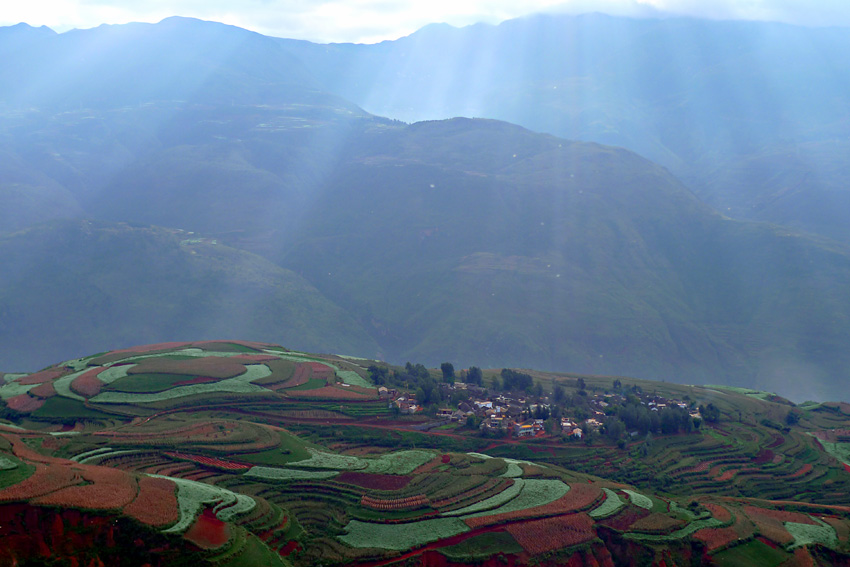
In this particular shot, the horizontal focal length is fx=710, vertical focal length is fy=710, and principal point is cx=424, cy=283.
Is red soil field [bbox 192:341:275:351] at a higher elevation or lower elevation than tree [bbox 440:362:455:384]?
higher

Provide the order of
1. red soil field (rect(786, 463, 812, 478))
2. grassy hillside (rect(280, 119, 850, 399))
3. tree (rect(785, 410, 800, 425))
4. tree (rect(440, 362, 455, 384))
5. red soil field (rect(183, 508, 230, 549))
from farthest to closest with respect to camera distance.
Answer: grassy hillside (rect(280, 119, 850, 399)), tree (rect(440, 362, 455, 384)), tree (rect(785, 410, 800, 425)), red soil field (rect(786, 463, 812, 478)), red soil field (rect(183, 508, 230, 549))

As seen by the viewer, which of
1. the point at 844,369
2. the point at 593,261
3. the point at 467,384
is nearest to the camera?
the point at 467,384

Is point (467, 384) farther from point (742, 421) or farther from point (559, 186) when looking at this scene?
point (559, 186)

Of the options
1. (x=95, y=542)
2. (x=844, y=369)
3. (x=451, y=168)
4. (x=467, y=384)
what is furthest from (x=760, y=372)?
(x=95, y=542)

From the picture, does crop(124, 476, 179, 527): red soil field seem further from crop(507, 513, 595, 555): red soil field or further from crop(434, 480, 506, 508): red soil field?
crop(507, 513, 595, 555): red soil field

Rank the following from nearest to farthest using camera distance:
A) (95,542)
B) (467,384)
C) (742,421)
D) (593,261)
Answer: (95,542), (742,421), (467,384), (593,261)

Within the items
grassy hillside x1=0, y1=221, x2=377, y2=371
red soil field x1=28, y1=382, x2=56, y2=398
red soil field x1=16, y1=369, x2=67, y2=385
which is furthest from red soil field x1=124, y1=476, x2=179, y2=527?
grassy hillside x1=0, y1=221, x2=377, y2=371

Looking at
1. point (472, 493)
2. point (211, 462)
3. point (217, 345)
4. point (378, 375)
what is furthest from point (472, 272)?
point (211, 462)
